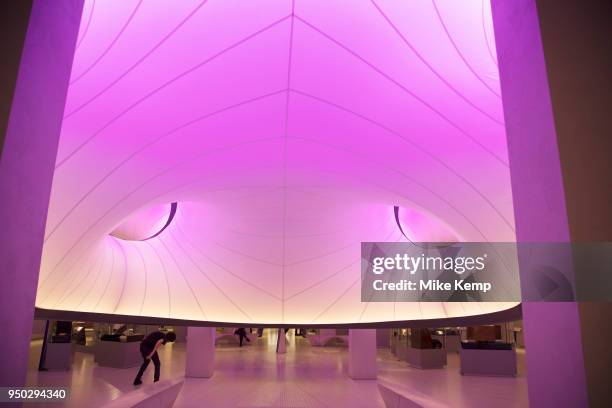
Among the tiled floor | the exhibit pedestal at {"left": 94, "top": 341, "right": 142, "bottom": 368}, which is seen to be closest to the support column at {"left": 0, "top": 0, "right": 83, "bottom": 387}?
the tiled floor

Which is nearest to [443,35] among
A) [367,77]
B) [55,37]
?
[367,77]

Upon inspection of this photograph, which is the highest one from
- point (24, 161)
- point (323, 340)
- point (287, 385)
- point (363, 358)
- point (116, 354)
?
point (24, 161)

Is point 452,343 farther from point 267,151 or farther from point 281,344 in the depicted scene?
point 267,151

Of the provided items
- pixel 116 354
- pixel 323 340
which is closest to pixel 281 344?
pixel 323 340

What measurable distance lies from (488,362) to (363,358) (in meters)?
5.58

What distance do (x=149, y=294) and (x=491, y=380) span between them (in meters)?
15.7

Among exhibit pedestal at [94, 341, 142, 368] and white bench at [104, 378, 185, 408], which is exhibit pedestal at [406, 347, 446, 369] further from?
exhibit pedestal at [94, 341, 142, 368]

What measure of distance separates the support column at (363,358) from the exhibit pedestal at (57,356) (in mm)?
12346

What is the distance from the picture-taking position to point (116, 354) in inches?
810

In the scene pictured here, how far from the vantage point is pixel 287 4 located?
9266mm

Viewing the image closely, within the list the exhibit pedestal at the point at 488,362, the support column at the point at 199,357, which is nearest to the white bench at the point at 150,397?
the support column at the point at 199,357

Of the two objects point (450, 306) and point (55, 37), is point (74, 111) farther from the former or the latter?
point (450, 306)

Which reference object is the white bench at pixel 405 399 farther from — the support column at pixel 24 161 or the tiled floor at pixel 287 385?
the support column at pixel 24 161

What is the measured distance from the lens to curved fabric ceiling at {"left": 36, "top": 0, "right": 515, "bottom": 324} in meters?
9.35
